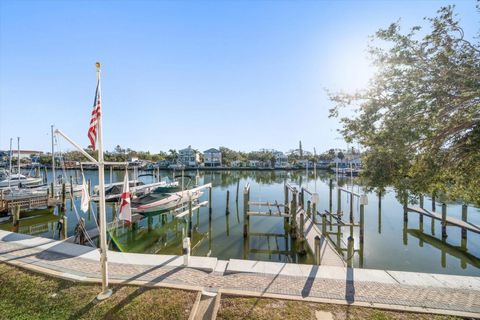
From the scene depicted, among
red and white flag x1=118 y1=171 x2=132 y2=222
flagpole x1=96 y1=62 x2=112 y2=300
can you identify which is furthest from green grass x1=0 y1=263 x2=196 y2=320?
red and white flag x1=118 y1=171 x2=132 y2=222

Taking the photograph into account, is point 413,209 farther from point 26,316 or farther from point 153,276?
point 26,316

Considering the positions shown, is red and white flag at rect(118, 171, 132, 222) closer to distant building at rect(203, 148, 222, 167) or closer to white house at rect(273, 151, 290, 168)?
distant building at rect(203, 148, 222, 167)

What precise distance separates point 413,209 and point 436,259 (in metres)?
8.22

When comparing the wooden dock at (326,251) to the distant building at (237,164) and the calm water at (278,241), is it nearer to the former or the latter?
the calm water at (278,241)

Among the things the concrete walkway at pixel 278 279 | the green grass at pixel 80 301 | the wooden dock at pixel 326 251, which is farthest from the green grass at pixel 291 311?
the wooden dock at pixel 326 251

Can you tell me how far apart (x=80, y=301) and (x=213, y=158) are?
8538 cm

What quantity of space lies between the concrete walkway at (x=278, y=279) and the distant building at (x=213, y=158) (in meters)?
81.9

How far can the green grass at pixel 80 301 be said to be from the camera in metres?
5.32

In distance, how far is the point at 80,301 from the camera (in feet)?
18.9

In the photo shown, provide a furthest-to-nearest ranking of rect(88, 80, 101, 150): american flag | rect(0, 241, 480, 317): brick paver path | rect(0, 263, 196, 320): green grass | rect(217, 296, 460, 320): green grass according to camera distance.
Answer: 1. rect(0, 241, 480, 317): brick paver path
2. rect(88, 80, 101, 150): american flag
3. rect(0, 263, 196, 320): green grass
4. rect(217, 296, 460, 320): green grass

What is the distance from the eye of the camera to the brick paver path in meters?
5.91

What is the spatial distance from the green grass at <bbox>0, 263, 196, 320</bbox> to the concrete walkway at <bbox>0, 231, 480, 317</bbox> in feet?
1.24

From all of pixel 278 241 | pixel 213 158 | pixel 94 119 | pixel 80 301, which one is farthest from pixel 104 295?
pixel 213 158

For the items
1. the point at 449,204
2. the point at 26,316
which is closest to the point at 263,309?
the point at 26,316
